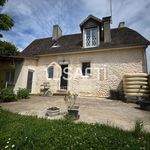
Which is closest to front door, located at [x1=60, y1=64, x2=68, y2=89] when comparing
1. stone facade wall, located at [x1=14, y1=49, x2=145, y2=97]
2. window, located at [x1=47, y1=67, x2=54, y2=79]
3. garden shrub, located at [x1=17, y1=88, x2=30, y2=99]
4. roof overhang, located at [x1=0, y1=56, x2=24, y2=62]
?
stone facade wall, located at [x1=14, y1=49, x2=145, y2=97]

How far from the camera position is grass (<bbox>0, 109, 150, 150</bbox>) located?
279 centimetres

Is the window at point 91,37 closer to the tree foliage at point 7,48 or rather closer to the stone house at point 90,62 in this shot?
the stone house at point 90,62

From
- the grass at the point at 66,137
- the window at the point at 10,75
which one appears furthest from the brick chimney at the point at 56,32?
the grass at the point at 66,137

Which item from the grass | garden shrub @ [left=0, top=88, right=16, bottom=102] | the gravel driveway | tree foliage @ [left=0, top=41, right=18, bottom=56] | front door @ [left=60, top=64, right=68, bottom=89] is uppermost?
tree foliage @ [left=0, top=41, right=18, bottom=56]

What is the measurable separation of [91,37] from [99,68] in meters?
3.04

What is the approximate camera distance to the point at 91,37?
468 inches

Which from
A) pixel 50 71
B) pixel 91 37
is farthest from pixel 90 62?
pixel 50 71

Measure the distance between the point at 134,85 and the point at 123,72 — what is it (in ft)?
5.52

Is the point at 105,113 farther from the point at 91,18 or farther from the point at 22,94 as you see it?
the point at 91,18

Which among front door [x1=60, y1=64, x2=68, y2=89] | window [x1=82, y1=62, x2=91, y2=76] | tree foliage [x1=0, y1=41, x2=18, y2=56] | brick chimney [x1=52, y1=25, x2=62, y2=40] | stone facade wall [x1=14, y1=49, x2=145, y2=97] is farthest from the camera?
A: brick chimney [x1=52, y1=25, x2=62, y2=40]

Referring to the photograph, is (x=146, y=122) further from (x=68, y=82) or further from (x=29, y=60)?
(x=29, y=60)

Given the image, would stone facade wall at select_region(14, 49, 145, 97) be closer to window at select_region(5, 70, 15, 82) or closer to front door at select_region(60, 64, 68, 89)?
front door at select_region(60, 64, 68, 89)

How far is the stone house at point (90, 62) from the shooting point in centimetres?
1025

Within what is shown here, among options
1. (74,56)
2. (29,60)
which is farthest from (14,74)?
(74,56)
